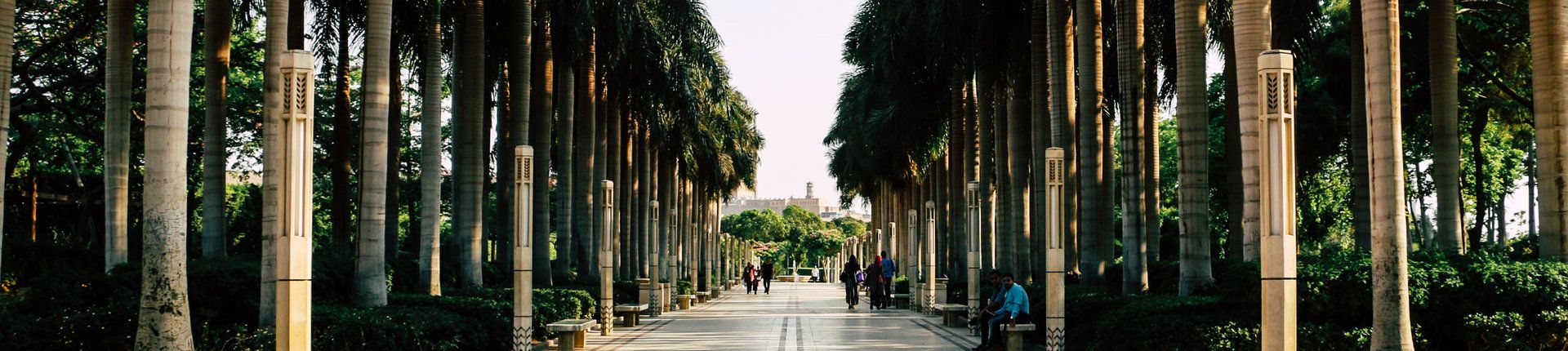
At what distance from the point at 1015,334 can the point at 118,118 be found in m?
11.1

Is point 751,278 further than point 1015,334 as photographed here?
Yes

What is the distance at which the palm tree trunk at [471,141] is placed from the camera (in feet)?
71.7

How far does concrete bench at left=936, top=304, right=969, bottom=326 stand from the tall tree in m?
13.6

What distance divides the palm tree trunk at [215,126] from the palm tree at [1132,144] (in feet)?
38.8

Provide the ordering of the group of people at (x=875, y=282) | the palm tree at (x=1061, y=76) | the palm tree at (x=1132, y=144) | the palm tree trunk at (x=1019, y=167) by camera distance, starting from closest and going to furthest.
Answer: the palm tree at (x=1132, y=144) → the palm tree at (x=1061, y=76) → the palm tree trunk at (x=1019, y=167) → the group of people at (x=875, y=282)

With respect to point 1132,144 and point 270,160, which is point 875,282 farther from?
point 270,160

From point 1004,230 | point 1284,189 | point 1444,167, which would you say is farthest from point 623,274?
point 1284,189

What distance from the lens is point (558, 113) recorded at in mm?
27766

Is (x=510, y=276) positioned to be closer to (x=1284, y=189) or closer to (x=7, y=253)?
(x=7, y=253)

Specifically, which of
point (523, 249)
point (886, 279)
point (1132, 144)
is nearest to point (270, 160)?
point (523, 249)

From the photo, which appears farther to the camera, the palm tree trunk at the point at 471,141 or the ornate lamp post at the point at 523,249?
the palm tree trunk at the point at 471,141

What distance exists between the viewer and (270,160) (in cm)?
1423

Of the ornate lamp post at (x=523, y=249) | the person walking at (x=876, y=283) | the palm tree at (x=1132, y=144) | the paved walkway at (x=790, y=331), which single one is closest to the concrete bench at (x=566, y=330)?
the ornate lamp post at (x=523, y=249)

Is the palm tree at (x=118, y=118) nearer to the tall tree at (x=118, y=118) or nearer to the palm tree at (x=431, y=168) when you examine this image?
the tall tree at (x=118, y=118)
